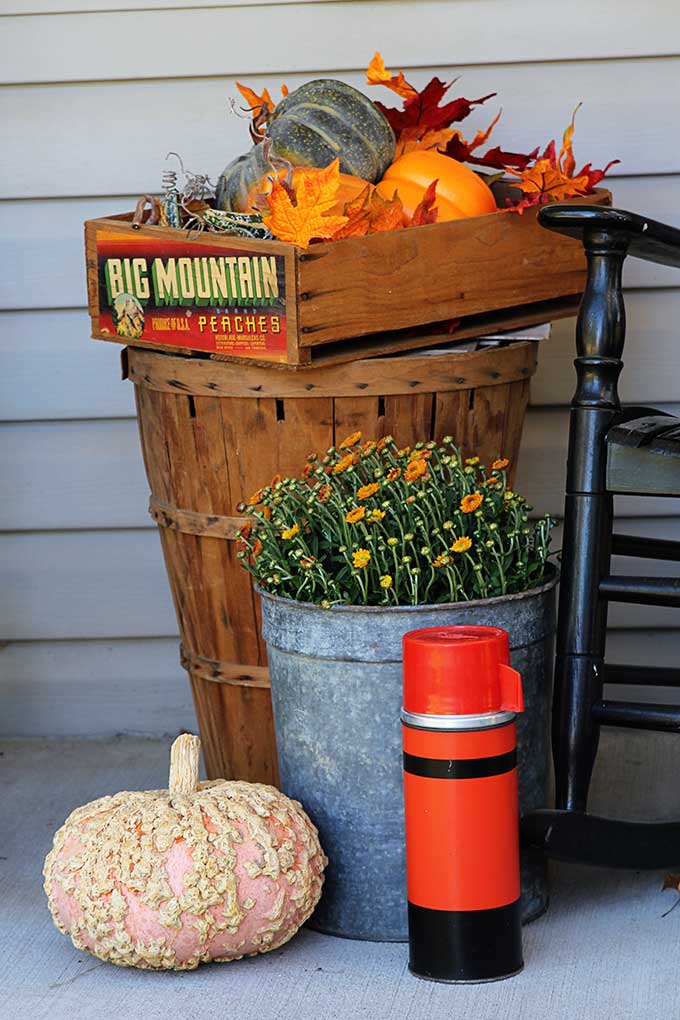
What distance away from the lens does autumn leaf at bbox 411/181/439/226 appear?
1.81 meters

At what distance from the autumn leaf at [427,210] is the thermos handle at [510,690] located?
0.67 metres

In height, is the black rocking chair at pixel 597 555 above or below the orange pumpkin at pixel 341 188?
→ below

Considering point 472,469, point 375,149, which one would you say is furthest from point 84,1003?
point 375,149

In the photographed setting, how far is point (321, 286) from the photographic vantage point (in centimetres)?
171

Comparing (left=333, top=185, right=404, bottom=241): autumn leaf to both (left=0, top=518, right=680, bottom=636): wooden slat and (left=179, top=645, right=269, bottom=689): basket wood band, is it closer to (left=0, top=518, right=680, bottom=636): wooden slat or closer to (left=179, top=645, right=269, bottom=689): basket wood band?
(left=179, top=645, right=269, bottom=689): basket wood band

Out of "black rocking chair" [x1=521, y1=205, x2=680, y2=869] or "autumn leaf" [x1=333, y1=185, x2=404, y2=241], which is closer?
"black rocking chair" [x1=521, y1=205, x2=680, y2=869]

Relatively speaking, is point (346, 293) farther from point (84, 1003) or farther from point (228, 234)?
point (84, 1003)

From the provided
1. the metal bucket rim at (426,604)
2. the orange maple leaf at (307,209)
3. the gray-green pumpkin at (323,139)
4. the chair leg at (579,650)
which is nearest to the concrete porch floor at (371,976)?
the chair leg at (579,650)

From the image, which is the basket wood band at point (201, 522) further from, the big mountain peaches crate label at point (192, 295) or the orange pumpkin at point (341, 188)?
the orange pumpkin at point (341, 188)

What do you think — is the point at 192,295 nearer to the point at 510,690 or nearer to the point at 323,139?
the point at 323,139

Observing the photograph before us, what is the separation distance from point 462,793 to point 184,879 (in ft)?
1.08

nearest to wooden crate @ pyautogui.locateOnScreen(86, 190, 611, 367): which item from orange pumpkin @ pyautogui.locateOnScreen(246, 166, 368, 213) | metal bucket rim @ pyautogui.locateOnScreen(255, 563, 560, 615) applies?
orange pumpkin @ pyautogui.locateOnScreen(246, 166, 368, 213)

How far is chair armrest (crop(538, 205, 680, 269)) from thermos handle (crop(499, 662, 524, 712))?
518 mm

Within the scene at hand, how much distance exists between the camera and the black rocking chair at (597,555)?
1.58 meters
